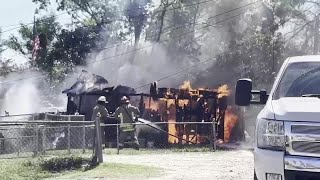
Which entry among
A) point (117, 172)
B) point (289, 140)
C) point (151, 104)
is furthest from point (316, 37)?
point (289, 140)

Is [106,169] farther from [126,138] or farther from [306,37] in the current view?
[306,37]

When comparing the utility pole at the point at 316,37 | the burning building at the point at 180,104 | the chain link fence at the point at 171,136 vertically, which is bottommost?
the chain link fence at the point at 171,136

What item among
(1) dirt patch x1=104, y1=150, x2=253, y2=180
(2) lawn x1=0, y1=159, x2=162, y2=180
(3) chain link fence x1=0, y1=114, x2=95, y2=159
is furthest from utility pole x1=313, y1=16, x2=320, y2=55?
(2) lawn x1=0, y1=159, x2=162, y2=180

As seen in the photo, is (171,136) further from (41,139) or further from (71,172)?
(71,172)

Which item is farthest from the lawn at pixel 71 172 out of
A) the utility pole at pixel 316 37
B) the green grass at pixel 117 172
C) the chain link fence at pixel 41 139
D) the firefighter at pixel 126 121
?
the utility pole at pixel 316 37

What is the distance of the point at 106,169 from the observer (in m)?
10.2

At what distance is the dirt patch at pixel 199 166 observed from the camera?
31.2 ft

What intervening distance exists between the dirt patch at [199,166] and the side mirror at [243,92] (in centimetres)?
297

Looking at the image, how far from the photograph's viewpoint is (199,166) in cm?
1102

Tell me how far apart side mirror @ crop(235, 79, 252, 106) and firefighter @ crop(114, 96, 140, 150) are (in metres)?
9.41

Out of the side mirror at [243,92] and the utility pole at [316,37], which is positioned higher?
the utility pole at [316,37]

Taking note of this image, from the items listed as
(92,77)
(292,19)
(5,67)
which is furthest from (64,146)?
(5,67)

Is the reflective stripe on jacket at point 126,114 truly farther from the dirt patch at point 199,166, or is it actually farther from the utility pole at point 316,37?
the utility pole at point 316,37

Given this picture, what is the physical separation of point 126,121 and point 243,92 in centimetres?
1029
